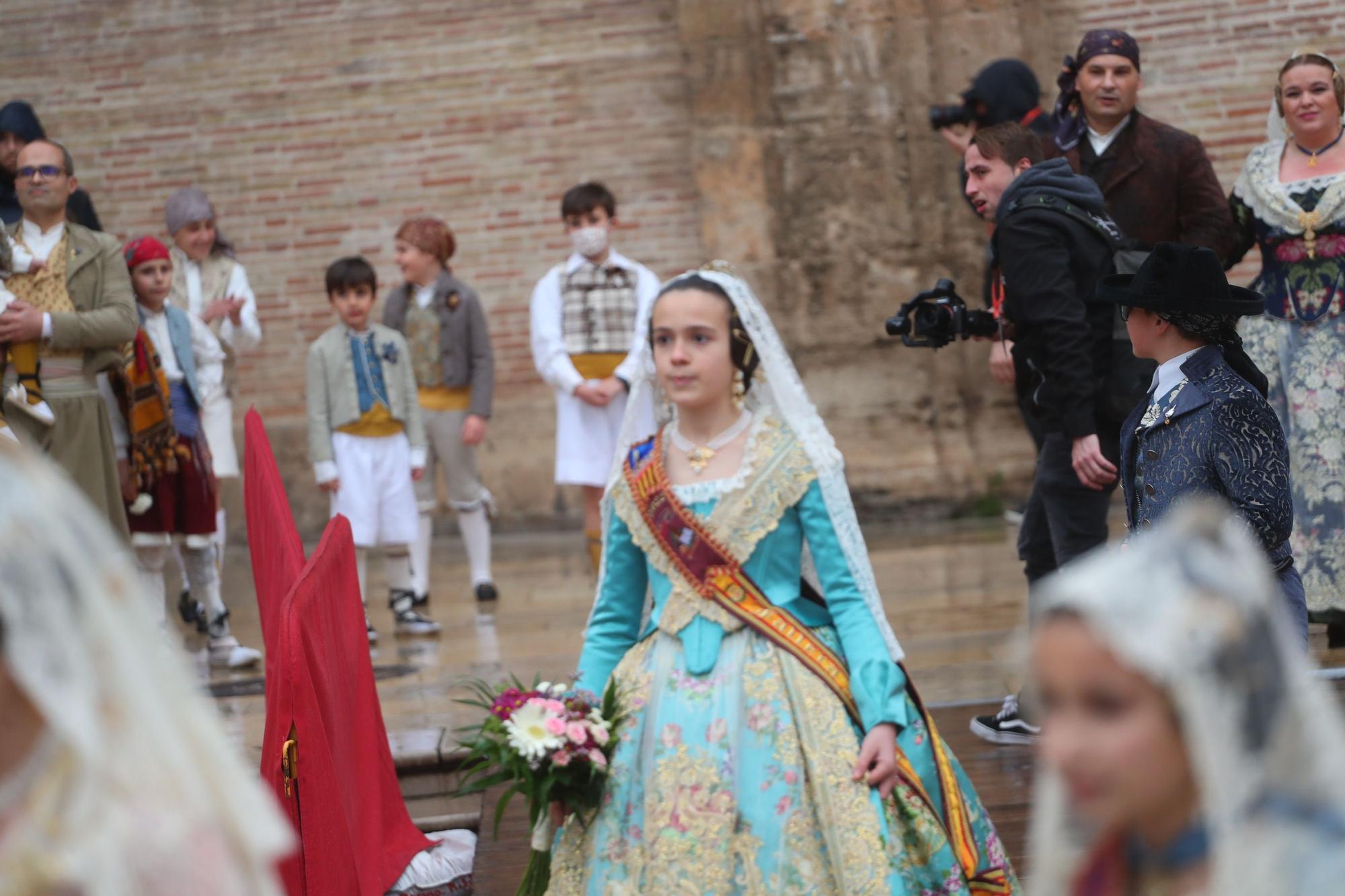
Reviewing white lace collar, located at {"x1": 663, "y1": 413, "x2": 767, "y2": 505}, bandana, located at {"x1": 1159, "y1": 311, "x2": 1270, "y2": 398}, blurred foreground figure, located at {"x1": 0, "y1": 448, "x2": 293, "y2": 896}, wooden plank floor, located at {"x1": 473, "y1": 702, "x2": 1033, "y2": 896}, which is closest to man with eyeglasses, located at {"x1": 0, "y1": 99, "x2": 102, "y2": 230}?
wooden plank floor, located at {"x1": 473, "y1": 702, "x2": 1033, "y2": 896}

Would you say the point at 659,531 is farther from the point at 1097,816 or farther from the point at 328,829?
the point at 1097,816

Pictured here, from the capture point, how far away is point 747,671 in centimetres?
311

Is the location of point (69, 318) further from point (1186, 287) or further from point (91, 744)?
point (91, 744)

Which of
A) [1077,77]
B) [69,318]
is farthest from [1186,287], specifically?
[69,318]

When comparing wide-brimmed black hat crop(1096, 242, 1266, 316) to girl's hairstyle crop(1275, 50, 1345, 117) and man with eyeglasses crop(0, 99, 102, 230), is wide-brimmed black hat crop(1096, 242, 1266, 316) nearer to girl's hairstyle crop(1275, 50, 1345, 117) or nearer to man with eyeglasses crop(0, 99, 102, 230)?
girl's hairstyle crop(1275, 50, 1345, 117)

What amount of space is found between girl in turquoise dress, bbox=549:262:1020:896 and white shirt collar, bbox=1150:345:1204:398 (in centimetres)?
69

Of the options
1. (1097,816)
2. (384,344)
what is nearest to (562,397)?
(384,344)

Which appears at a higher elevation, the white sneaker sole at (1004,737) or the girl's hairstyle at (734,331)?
the girl's hairstyle at (734,331)

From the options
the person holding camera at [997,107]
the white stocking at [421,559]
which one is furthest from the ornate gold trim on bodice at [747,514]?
the white stocking at [421,559]

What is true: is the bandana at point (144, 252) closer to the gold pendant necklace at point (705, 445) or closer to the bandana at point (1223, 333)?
the gold pendant necklace at point (705, 445)

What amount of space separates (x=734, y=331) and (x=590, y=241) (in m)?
4.02

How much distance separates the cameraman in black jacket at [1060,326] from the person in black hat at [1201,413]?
95 cm

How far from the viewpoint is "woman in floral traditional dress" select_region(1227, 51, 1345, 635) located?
4.87 metres

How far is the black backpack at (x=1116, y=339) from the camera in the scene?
14.3 ft
